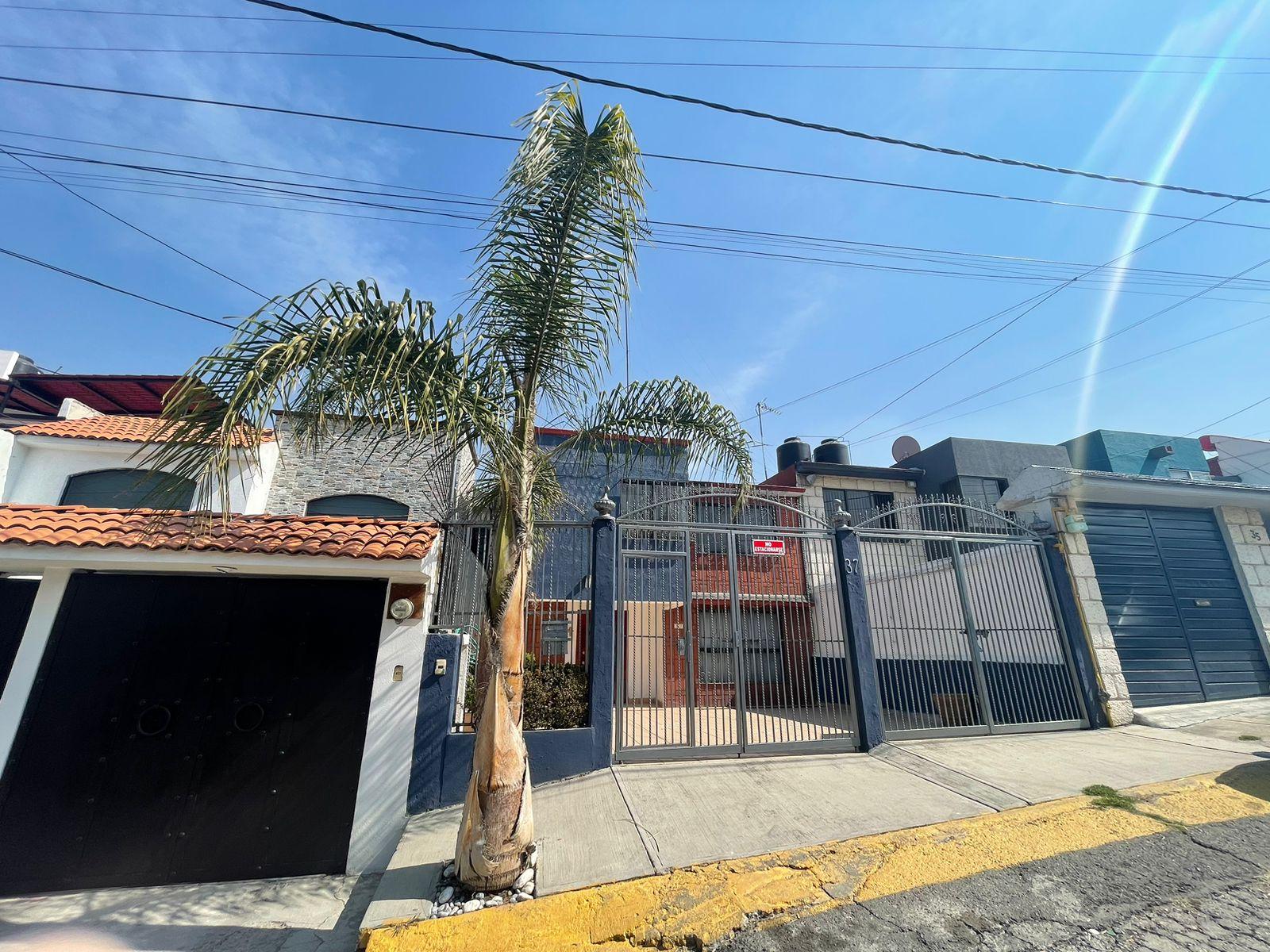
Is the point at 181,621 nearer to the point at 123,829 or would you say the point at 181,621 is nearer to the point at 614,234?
the point at 123,829

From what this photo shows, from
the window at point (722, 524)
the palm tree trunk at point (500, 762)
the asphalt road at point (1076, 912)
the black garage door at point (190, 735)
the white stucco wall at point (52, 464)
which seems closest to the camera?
the asphalt road at point (1076, 912)

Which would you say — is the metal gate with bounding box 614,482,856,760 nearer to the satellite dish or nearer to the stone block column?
the stone block column

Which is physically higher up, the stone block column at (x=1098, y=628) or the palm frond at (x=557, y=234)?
the palm frond at (x=557, y=234)

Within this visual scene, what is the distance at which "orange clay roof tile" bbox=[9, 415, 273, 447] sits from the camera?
1008 centimetres

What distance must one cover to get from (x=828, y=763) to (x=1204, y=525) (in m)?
8.96

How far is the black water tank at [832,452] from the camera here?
18.3 m

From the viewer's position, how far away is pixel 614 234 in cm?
423

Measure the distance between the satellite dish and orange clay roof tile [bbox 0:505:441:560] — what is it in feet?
60.0

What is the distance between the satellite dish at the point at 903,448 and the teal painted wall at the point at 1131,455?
5.29 metres

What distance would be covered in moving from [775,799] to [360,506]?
10.9 m

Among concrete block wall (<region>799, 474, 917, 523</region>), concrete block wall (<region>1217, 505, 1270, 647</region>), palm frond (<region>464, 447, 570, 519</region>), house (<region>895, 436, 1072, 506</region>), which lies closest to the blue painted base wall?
palm frond (<region>464, 447, 570, 519</region>)

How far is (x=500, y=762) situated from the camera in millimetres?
3408

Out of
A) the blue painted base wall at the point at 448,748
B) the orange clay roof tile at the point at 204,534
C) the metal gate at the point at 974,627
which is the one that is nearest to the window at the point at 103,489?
the orange clay roof tile at the point at 204,534

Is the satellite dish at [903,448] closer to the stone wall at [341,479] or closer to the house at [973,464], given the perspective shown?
the house at [973,464]
